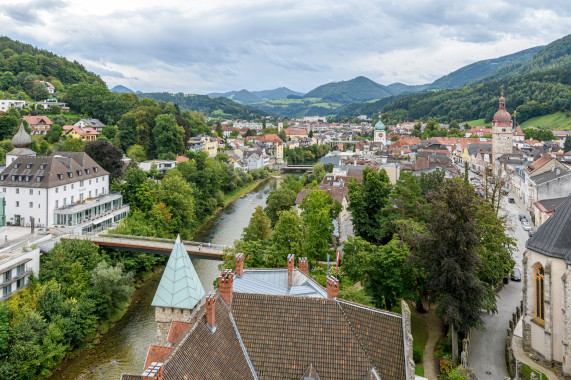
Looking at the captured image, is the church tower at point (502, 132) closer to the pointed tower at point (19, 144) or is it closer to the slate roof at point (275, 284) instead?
the slate roof at point (275, 284)

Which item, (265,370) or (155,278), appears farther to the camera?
(155,278)

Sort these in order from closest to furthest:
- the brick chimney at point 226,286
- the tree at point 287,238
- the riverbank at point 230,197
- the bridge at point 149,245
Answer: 1. the brick chimney at point 226,286
2. the tree at point 287,238
3. the bridge at point 149,245
4. the riverbank at point 230,197

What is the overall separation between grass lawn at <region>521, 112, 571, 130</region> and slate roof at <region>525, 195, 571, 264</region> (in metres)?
128

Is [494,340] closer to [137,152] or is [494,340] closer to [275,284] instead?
[275,284]

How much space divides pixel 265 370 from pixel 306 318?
2246 mm

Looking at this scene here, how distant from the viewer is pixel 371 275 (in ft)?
91.7

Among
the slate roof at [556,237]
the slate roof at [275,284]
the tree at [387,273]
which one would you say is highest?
the slate roof at [556,237]

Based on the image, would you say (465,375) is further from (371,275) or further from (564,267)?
(371,275)

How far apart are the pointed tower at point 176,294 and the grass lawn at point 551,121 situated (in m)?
140

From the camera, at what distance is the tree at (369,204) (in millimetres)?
43188

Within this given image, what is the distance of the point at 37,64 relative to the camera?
369 ft

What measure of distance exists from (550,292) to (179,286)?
686 inches

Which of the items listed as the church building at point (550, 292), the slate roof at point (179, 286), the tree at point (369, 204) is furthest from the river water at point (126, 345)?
the church building at point (550, 292)

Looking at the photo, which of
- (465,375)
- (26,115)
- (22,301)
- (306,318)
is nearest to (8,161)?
(22,301)
